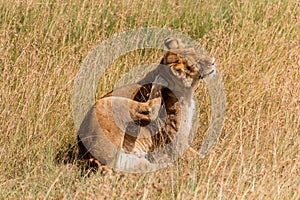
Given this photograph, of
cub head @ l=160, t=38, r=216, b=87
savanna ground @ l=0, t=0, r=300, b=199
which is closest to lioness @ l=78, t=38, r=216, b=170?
cub head @ l=160, t=38, r=216, b=87

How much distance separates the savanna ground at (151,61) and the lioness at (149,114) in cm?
24

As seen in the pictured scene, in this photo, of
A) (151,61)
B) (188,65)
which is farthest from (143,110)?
(151,61)

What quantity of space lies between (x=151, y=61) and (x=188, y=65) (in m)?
1.71

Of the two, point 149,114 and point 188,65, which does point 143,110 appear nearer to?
point 149,114

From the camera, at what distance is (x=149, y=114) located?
186 inches

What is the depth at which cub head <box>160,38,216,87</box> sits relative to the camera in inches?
190

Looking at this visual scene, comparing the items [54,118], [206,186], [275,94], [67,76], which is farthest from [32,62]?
[206,186]

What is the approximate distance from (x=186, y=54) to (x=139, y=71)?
1.33m

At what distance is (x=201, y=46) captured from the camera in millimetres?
6418

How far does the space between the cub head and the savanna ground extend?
17.6 inches

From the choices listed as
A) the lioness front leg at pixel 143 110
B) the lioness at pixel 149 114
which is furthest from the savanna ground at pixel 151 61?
the lioness front leg at pixel 143 110

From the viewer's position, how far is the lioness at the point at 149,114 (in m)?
4.72

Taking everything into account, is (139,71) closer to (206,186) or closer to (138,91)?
(138,91)

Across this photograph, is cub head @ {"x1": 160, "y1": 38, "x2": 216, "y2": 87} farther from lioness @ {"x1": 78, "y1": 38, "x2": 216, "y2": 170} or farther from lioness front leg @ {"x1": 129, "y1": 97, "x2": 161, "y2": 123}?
lioness front leg @ {"x1": 129, "y1": 97, "x2": 161, "y2": 123}
